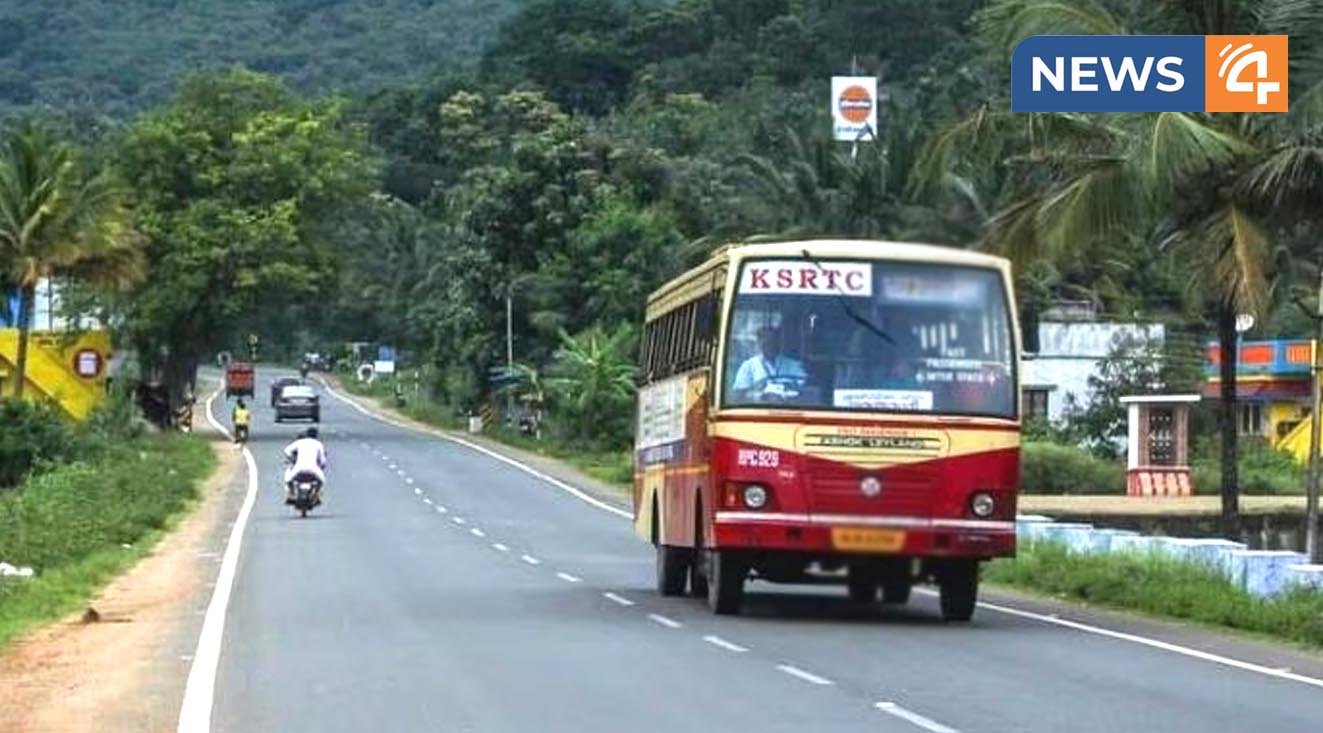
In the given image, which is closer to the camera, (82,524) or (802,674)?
(802,674)

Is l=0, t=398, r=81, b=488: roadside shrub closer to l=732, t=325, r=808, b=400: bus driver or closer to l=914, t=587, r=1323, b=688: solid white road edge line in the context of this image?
l=914, t=587, r=1323, b=688: solid white road edge line

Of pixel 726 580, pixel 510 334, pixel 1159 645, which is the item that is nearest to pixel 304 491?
pixel 726 580

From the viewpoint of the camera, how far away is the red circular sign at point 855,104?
7031 centimetres

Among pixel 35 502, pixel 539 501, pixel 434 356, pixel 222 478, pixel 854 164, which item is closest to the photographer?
pixel 35 502

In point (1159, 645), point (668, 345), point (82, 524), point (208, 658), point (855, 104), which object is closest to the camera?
point (208, 658)

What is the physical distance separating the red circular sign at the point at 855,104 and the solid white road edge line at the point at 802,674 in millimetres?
54273

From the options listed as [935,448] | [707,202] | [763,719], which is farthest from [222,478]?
[763,719]

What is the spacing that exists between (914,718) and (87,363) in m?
50.1

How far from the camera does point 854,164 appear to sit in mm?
62844

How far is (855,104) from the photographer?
7056cm

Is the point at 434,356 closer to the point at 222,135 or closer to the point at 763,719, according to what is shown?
the point at 222,135

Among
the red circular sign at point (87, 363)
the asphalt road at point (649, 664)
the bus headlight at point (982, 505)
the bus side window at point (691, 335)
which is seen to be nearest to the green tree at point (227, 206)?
A: the red circular sign at point (87, 363)

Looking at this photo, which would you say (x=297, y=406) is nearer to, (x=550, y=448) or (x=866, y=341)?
(x=550, y=448)

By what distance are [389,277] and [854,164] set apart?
60.2m
